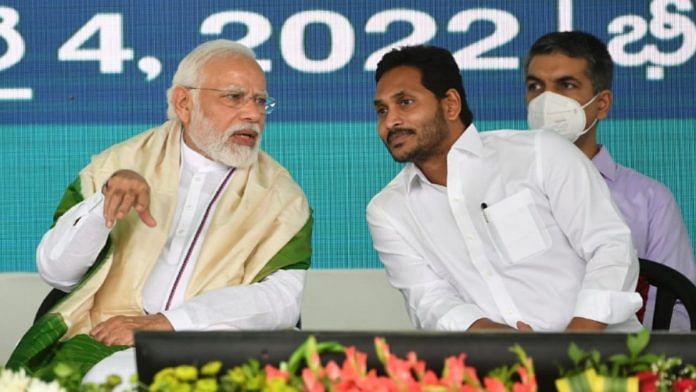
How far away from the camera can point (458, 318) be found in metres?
3.51

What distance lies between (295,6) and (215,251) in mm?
1741

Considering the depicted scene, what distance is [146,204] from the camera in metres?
3.30

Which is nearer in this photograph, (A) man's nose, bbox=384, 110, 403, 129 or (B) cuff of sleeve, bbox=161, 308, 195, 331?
(B) cuff of sleeve, bbox=161, 308, 195, 331

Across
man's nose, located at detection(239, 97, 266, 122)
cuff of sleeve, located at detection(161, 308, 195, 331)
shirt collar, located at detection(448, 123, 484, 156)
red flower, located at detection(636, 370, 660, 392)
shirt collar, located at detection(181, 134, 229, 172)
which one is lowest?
cuff of sleeve, located at detection(161, 308, 195, 331)

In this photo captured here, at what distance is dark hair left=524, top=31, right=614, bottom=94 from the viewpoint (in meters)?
4.45

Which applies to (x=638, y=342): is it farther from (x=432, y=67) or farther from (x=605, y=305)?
(x=432, y=67)

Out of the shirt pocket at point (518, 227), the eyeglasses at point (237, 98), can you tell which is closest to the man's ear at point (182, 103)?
the eyeglasses at point (237, 98)

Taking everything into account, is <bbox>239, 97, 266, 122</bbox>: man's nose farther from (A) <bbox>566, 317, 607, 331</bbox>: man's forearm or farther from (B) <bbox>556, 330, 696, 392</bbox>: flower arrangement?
(B) <bbox>556, 330, 696, 392</bbox>: flower arrangement

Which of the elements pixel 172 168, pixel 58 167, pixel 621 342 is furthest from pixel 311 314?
pixel 621 342

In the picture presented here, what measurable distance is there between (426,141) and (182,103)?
777 millimetres

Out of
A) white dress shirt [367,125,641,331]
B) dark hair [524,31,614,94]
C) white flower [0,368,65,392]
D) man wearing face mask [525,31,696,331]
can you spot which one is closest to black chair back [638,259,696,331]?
white dress shirt [367,125,641,331]

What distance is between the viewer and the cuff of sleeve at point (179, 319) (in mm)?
3439

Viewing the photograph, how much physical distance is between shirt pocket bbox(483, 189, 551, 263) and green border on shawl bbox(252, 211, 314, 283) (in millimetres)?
534

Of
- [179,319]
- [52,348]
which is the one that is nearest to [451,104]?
[179,319]
